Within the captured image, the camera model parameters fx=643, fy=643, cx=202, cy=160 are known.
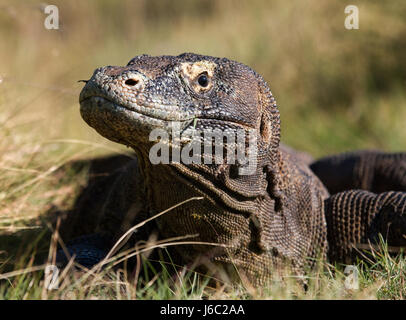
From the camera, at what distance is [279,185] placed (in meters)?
4.56

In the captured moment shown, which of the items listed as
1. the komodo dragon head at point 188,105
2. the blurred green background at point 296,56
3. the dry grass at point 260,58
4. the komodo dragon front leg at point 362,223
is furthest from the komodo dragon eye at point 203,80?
the blurred green background at point 296,56

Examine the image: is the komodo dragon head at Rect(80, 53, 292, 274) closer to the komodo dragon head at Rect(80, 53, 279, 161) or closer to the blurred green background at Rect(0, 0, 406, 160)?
the komodo dragon head at Rect(80, 53, 279, 161)

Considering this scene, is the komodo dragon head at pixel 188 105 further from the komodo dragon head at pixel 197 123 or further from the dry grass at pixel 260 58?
the dry grass at pixel 260 58

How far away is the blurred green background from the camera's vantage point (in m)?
10.2

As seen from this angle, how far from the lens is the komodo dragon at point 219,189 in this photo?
3.69m

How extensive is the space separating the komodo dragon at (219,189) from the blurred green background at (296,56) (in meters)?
4.06

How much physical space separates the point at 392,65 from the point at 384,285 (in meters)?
7.52

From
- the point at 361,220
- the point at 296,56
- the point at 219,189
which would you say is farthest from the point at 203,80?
the point at 296,56

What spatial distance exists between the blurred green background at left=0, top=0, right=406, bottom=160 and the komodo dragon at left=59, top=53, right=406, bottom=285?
4.06 m

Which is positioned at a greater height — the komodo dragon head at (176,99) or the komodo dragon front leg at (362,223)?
the komodo dragon head at (176,99)

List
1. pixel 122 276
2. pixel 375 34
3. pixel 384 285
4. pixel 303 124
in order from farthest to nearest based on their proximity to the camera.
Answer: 1. pixel 375 34
2. pixel 303 124
3. pixel 122 276
4. pixel 384 285

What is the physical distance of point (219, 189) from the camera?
403 centimetres
